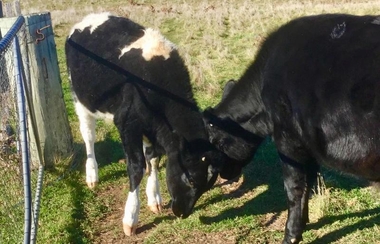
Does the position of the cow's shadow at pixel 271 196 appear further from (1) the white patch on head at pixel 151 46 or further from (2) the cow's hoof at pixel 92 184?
(1) the white patch on head at pixel 151 46

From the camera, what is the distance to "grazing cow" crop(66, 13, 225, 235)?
213 inches

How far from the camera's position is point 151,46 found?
5.91 metres

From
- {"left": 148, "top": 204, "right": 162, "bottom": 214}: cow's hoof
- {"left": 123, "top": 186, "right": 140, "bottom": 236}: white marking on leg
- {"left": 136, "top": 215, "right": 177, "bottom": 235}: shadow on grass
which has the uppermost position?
{"left": 123, "top": 186, "right": 140, "bottom": 236}: white marking on leg

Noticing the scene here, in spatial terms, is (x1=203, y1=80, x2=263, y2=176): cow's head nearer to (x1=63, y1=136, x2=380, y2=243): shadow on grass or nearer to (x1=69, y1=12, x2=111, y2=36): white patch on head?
(x1=63, y1=136, x2=380, y2=243): shadow on grass

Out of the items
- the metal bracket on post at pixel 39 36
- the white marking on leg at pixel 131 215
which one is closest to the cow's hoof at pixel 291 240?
the white marking on leg at pixel 131 215

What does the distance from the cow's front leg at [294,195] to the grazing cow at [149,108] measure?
0.76 metres

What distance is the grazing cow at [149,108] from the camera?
5.41m

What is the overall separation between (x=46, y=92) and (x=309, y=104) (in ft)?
12.7

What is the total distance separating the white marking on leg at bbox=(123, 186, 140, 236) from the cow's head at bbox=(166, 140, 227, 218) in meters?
0.40

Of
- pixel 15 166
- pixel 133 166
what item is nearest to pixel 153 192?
pixel 133 166

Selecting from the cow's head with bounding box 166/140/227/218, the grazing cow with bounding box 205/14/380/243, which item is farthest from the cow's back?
the cow's head with bounding box 166/140/227/218

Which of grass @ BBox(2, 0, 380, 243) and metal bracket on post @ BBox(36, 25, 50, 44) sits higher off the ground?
metal bracket on post @ BBox(36, 25, 50, 44)

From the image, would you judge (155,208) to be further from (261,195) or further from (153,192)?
(261,195)

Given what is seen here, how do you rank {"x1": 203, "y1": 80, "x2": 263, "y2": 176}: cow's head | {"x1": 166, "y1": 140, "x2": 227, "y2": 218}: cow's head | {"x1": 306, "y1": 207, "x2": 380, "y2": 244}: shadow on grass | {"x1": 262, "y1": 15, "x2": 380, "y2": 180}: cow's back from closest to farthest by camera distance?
{"x1": 262, "y1": 15, "x2": 380, "y2": 180}: cow's back < {"x1": 306, "y1": 207, "x2": 380, "y2": 244}: shadow on grass < {"x1": 166, "y1": 140, "x2": 227, "y2": 218}: cow's head < {"x1": 203, "y1": 80, "x2": 263, "y2": 176}: cow's head
